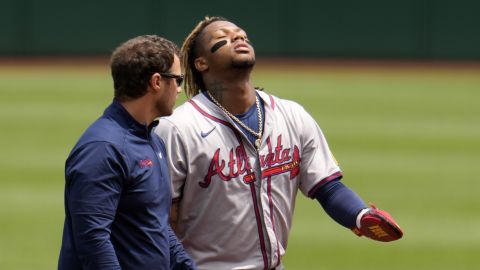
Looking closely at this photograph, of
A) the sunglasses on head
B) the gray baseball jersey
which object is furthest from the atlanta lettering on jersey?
the sunglasses on head

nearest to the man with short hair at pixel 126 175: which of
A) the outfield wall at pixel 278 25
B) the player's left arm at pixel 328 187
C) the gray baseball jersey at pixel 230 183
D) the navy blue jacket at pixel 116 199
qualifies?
the navy blue jacket at pixel 116 199

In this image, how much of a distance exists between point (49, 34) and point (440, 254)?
57.5ft

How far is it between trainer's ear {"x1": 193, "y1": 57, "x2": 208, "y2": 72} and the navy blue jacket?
0.72 meters

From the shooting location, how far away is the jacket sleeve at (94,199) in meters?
3.51

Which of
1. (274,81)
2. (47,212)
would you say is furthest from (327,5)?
(47,212)

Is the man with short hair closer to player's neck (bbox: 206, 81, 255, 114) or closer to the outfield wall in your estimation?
player's neck (bbox: 206, 81, 255, 114)

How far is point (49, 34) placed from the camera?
78.7ft

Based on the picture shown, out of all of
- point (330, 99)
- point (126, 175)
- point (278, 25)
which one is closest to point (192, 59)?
point (126, 175)

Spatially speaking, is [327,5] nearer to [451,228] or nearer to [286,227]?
[451,228]

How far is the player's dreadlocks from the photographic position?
4613 millimetres

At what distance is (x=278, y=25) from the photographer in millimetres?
24125

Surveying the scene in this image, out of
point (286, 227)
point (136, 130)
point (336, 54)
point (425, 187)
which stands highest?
point (136, 130)

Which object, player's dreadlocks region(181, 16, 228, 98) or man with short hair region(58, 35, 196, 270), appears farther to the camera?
player's dreadlocks region(181, 16, 228, 98)

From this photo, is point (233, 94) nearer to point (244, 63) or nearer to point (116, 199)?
point (244, 63)
